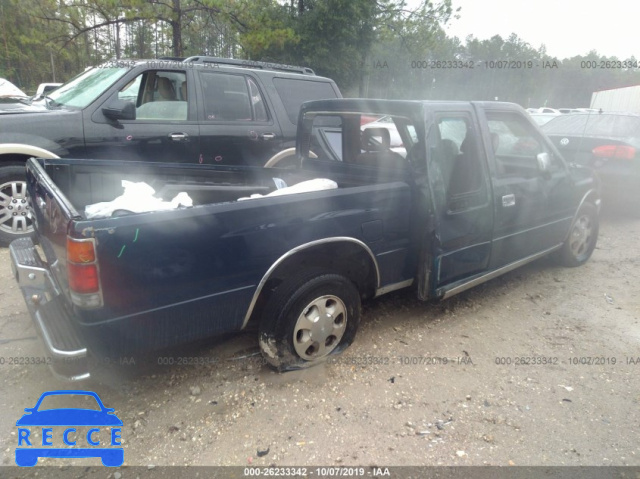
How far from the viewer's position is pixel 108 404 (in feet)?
8.78

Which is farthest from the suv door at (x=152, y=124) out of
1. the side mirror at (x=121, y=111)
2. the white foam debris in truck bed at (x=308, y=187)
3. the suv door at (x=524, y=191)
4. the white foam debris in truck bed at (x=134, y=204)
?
the suv door at (x=524, y=191)

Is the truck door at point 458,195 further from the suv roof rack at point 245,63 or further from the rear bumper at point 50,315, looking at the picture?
the suv roof rack at point 245,63

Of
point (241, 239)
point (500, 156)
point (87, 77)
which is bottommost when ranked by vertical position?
point (241, 239)

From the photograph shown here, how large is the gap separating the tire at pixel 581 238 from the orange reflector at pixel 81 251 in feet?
14.4

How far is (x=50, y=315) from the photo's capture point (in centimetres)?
245

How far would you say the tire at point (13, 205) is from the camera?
4582mm

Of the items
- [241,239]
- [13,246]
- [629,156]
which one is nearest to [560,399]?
[241,239]

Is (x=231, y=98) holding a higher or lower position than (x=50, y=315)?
higher

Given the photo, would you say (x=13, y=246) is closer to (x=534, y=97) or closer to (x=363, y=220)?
(x=363, y=220)

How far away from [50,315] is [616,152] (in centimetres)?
757

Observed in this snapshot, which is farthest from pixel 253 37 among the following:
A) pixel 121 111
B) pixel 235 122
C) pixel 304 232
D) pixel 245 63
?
pixel 304 232

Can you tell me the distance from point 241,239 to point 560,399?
2200mm

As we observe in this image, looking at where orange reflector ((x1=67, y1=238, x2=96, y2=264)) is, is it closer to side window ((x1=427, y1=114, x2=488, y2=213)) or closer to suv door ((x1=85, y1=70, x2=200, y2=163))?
side window ((x1=427, y1=114, x2=488, y2=213))

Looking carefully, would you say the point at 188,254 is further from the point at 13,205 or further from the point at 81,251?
the point at 13,205
